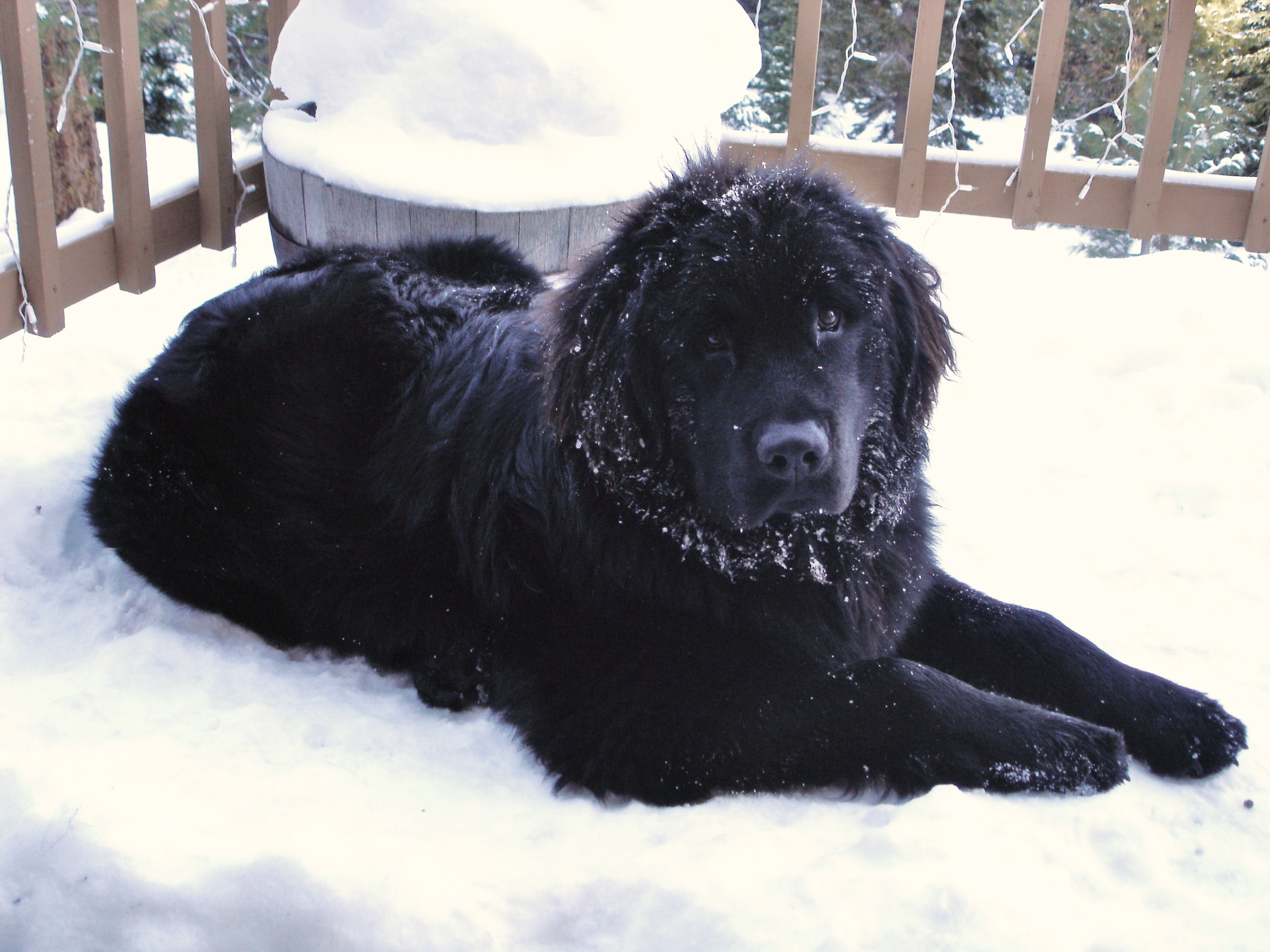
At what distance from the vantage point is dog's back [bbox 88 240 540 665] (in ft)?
8.63

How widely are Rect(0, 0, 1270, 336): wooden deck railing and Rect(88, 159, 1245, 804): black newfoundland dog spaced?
3.74 feet

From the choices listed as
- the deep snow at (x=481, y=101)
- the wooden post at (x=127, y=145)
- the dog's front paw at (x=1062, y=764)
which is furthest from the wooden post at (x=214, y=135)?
the dog's front paw at (x=1062, y=764)

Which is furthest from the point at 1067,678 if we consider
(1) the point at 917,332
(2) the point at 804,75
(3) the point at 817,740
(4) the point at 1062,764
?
(2) the point at 804,75

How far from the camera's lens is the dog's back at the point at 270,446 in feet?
8.63

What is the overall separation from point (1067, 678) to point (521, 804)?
1271 mm

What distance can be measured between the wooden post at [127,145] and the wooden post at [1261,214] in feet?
15.1

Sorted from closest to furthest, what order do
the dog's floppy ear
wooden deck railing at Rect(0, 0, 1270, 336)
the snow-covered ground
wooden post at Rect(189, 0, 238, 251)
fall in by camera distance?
the snow-covered ground
the dog's floppy ear
wooden deck railing at Rect(0, 0, 1270, 336)
wooden post at Rect(189, 0, 238, 251)

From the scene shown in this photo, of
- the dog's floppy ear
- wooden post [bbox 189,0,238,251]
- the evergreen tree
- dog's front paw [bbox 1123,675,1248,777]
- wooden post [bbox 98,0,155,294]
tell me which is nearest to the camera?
dog's front paw [bbox 1123,675,1248,777]

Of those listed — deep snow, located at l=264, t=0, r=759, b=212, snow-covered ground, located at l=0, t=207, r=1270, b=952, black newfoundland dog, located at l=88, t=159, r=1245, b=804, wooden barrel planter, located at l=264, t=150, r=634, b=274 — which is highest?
deep snow, located at l=264, t=0, r=759, b=212

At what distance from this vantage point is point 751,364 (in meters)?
2.11

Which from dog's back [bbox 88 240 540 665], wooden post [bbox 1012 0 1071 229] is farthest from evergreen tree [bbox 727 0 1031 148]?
dog's back [bbox 88 240 540 665]

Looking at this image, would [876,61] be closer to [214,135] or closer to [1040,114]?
[1040,114]

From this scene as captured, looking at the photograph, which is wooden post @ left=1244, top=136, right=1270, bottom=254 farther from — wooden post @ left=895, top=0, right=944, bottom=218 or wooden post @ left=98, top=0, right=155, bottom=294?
wooden post @ left=98, top=0, right=155, bottom=294

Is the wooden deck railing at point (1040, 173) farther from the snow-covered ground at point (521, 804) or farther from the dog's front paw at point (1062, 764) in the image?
the dog's front paw at point (1062, 764)
